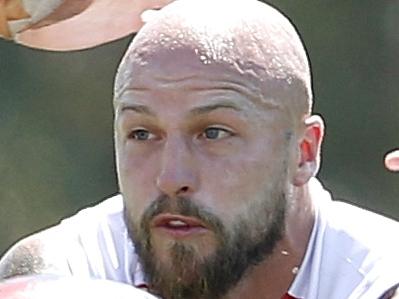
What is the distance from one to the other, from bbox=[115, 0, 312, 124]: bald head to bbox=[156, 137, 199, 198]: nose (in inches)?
4.1

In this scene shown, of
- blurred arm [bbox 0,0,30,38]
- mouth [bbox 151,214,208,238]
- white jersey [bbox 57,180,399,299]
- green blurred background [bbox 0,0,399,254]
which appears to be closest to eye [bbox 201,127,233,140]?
mouth [bbox 151,214,208,238]

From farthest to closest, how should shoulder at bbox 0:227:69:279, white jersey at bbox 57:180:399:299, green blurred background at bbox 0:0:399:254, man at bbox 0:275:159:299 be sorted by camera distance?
green blurred background at bbox 0:0:399:254 → shoulder at bbox 0:227:69:279 → white jersey at bbox 57:180:399:299 → man at bbox 0:275:159:299

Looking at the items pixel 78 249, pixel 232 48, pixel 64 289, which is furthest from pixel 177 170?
pixel 64 289

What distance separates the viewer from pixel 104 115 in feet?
11.0

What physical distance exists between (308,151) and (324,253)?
0.15 metres

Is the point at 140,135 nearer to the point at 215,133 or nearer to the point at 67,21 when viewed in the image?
the point at 215,133

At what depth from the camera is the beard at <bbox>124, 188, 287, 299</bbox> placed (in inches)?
67.6

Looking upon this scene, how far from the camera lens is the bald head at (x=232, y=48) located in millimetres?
1753

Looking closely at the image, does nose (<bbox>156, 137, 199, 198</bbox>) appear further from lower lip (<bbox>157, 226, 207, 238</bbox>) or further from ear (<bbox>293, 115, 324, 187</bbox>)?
ear (<bbox>293, 115, 324, 187</bbox>)

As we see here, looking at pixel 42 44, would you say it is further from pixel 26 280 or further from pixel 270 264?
pixel 26 280

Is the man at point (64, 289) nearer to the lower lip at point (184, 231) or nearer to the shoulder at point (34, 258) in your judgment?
the lower lip at point (184, 231)

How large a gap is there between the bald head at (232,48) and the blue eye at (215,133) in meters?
0.07

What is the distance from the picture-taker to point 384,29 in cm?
325

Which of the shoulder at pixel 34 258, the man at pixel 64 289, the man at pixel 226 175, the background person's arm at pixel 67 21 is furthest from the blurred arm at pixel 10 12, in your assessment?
the man at pixel 64 289
